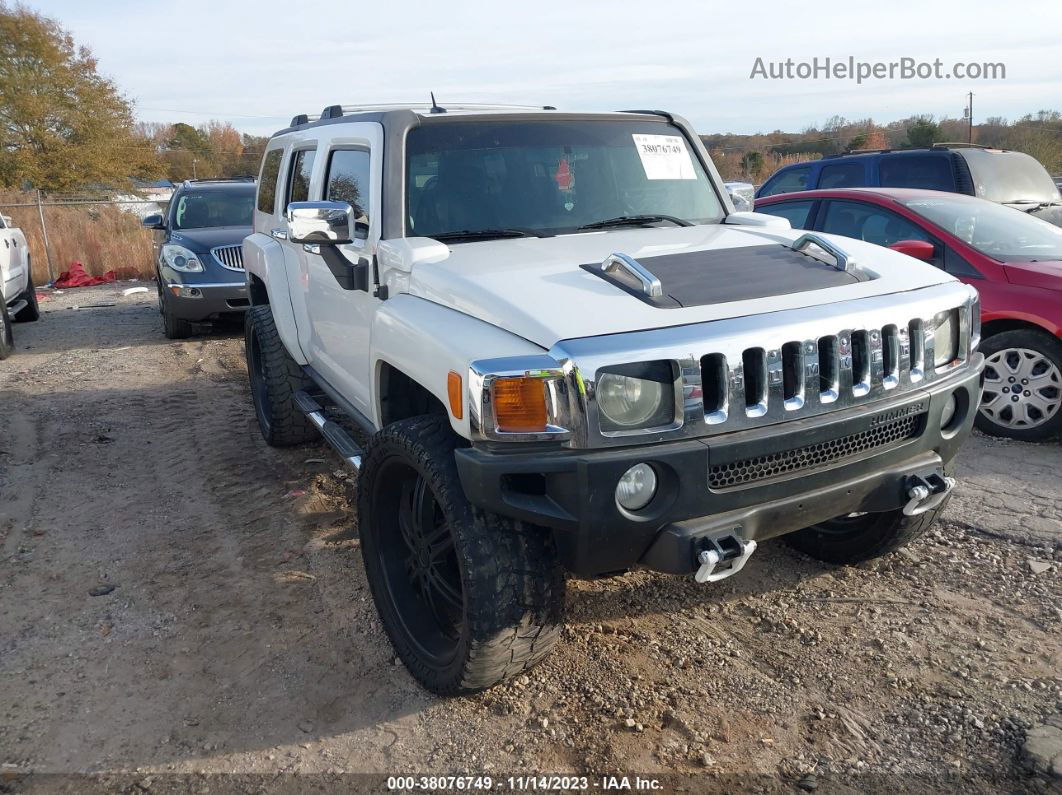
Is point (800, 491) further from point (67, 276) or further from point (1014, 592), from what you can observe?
point (67, 276)

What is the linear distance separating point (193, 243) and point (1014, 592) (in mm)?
9283

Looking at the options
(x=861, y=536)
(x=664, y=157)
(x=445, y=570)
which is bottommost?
(x=861, y=536)

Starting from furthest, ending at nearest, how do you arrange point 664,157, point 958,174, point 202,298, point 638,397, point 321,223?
1. point 202,298
2. point 958,174
3. point 664,157
4. point 321,223
5. point 638,397

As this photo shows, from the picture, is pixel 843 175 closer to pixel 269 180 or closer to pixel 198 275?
pixel 269 180

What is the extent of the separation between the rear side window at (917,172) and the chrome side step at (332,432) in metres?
6.84

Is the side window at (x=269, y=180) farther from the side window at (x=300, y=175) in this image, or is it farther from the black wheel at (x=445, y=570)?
the black wheel at (x=445, y=570)

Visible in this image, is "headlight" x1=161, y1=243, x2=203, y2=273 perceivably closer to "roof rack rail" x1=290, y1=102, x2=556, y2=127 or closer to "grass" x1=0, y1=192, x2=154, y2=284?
"roof rack rail" x1=290, y1=102, x2=556, y2=127

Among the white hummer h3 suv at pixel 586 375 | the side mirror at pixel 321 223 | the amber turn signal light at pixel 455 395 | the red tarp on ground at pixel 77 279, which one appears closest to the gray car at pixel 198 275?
the white hummer h3 suv at pixel 586 375

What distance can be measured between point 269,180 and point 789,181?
6.82m

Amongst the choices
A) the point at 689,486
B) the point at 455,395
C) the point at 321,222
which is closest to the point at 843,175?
the point at 321,222

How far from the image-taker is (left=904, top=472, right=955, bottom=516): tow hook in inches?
115

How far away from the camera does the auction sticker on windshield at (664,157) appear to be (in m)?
4.17

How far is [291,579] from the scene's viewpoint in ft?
13.3

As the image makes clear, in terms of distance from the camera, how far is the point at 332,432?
4457 millimetres
